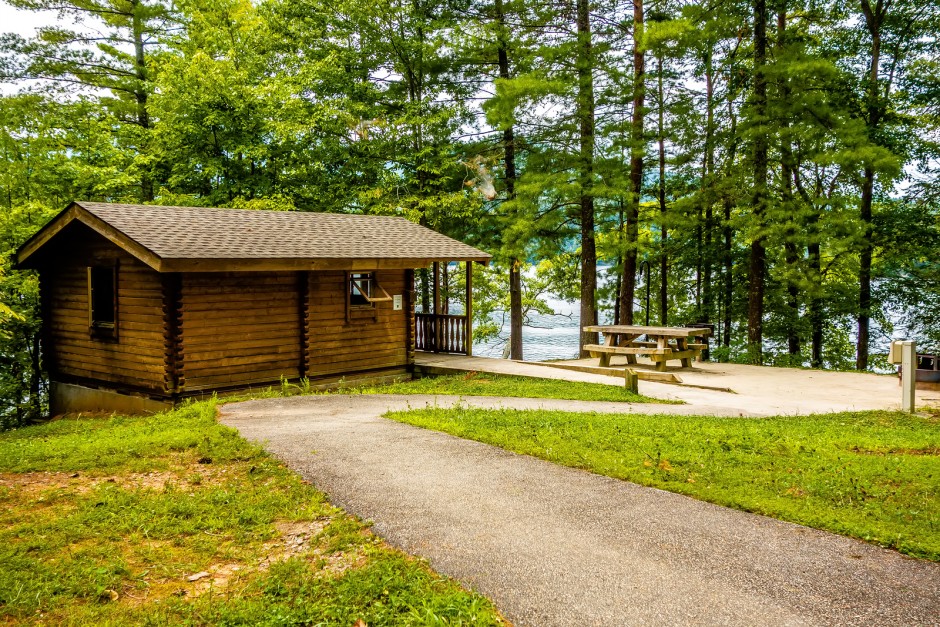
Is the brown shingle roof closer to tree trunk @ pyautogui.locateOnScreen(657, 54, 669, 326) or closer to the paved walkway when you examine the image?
the paved walkway

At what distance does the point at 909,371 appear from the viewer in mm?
9609

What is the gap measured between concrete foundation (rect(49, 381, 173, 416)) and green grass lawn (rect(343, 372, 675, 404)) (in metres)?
3.62

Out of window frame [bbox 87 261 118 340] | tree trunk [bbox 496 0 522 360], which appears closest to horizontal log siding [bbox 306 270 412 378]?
window frame [bbox 87 261 118 340]

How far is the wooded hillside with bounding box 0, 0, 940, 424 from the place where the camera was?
16.5 meters

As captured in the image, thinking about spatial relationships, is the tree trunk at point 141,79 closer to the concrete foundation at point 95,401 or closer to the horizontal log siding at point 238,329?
the concrete foundation at point 95,401

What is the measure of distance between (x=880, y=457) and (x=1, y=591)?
7.43 meters

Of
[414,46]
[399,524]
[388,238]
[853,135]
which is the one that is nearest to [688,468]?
[399,524]

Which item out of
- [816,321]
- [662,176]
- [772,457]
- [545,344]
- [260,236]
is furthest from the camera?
[545,344]

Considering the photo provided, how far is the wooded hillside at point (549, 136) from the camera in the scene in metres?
16.5

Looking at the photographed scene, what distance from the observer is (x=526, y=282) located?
30.5 metres

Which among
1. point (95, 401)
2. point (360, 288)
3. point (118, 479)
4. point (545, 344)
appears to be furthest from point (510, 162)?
point (545, 344)

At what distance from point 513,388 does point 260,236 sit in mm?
5937

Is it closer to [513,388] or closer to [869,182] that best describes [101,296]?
[513,388]

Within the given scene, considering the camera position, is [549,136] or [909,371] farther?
[549,136]
